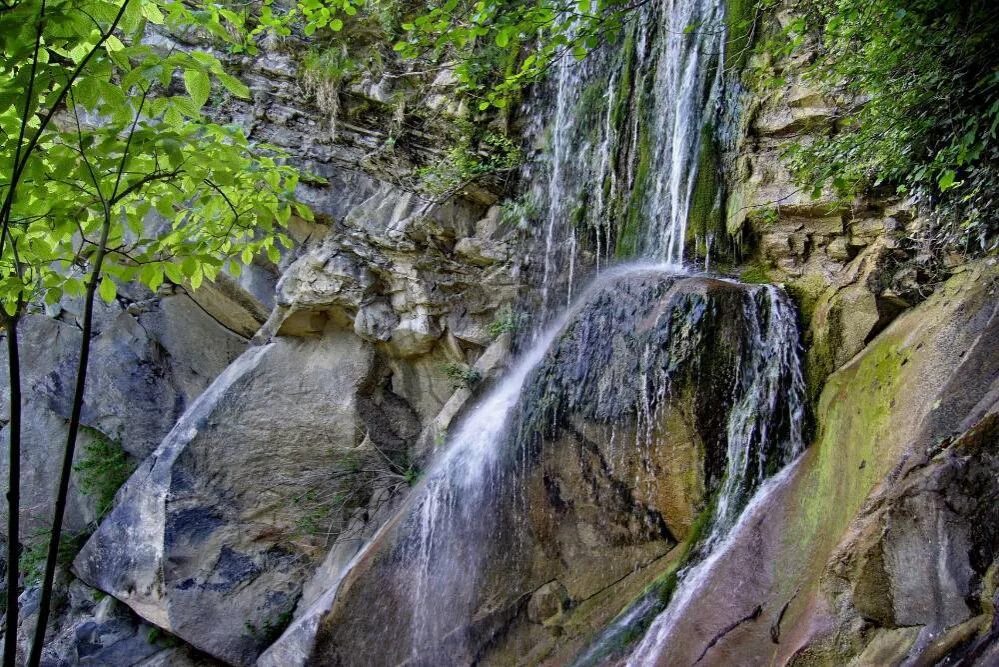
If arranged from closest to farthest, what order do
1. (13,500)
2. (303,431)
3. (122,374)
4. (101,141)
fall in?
(13,500)
(101,141)
(303,431)
(122,374)

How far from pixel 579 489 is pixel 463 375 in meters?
3.20

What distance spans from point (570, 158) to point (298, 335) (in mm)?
4143

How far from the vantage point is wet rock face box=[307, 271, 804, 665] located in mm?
5164

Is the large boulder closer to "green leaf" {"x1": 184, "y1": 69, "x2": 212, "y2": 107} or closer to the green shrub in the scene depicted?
the green shrub

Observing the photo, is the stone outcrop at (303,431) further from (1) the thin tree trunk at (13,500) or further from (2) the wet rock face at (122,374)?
(1) the thin tree trunk at (13,500)

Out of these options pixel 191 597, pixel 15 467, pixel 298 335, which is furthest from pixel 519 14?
pixel 191 597

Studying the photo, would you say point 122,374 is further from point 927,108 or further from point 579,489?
point 927,108

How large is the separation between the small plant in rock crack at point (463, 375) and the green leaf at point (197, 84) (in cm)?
589

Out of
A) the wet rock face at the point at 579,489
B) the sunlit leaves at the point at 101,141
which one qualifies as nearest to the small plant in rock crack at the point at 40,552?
the wet rock face at the point at 579,489

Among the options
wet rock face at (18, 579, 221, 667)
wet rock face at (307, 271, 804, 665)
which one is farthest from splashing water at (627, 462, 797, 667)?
wet rock face at (18, 579, 221, 667)

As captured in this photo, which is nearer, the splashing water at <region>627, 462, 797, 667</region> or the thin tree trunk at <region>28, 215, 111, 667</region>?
the thin tree trunk at <region>28, 215, 111, 667</region>

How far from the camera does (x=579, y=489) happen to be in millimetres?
5531

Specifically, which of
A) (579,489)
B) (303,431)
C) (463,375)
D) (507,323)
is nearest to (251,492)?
(303,431)

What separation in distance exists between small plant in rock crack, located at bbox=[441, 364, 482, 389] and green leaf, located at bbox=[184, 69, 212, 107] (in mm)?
5885
